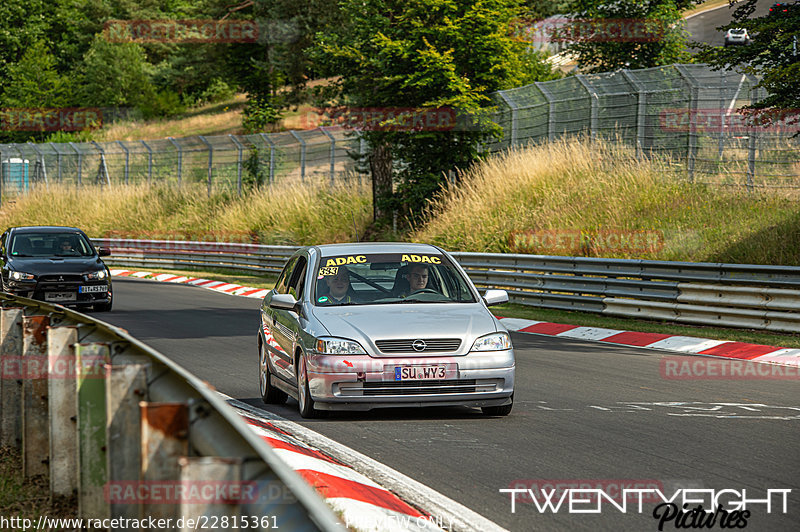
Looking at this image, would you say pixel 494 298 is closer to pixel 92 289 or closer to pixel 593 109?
pixel 92 289

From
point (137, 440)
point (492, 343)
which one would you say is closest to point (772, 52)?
point (492, 343)

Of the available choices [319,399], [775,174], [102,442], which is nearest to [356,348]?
[319,399]

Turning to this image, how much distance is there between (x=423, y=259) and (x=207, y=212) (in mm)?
33635

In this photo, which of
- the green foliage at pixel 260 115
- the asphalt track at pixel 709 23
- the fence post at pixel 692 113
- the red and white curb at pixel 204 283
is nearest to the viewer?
the fence post at pixel 692 113

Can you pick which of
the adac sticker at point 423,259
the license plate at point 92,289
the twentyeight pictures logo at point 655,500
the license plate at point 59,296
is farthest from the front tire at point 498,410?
the license plate at point 92,289

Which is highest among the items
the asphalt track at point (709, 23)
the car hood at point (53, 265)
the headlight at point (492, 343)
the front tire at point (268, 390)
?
the asphalt track at point (709, 23)

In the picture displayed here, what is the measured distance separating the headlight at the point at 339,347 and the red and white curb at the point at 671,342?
679 centimetres

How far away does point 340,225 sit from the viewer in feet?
109

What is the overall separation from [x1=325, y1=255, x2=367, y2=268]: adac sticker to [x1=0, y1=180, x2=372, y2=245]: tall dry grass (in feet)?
73.9

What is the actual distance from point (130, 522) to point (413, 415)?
5.40m

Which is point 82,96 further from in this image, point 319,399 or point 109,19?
point 319,399

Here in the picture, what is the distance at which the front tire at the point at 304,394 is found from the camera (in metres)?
8.77

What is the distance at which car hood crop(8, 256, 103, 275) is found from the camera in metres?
19.9

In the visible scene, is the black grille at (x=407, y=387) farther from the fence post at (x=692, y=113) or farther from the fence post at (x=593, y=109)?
the fence post at (x=593, y=109)
